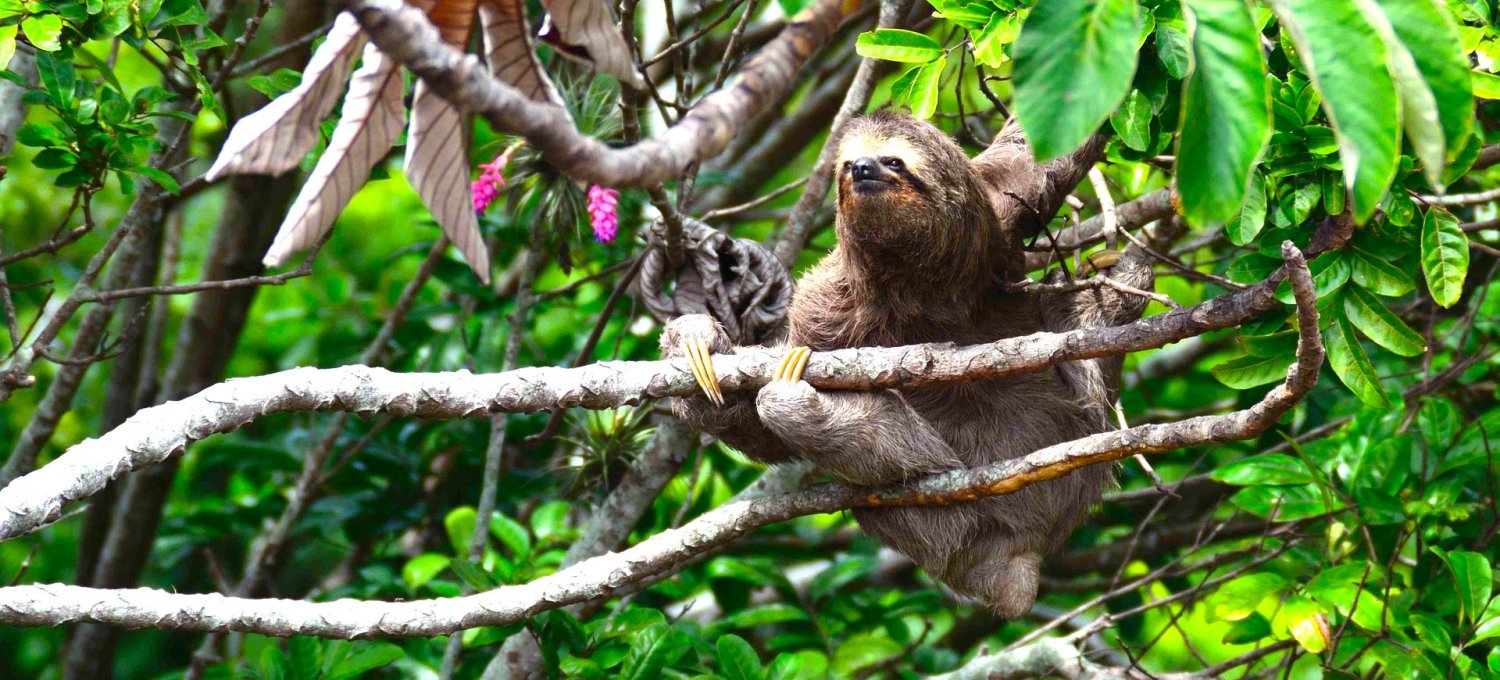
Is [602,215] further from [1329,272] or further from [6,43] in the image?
[1329,272]

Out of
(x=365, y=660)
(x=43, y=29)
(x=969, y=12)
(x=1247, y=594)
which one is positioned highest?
(x=43, y=29)

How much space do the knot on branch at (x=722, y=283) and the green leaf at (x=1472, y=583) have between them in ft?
7.77

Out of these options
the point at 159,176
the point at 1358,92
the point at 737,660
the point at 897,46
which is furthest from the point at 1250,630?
the point at 159,176

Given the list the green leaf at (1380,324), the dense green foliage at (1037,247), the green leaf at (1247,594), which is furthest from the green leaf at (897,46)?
the green leaf at (1247,594)

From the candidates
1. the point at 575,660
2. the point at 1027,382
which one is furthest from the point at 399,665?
the point at 1027,382

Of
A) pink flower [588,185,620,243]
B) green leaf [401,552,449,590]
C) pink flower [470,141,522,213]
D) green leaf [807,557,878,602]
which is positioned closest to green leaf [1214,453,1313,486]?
green leaf [807,557,878,602]

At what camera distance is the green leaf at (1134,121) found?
3.20 m

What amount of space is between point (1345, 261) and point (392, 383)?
2.51 metres

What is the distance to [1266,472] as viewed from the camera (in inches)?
176

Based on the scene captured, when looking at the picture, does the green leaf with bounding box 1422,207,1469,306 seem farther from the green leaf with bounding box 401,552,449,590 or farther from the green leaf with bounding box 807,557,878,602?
the green leaf with bounding box 401,552,449,590

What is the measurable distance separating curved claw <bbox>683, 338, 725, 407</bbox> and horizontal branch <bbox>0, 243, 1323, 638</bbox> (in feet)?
1.18

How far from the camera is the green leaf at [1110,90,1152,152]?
10.5 ft

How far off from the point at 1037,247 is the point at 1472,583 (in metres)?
1.72

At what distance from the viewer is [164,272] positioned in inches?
315
